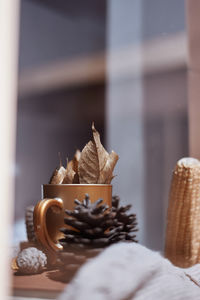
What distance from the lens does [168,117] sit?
20.2 inches

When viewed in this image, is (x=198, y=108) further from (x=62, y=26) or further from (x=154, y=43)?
(x=62, y=26)

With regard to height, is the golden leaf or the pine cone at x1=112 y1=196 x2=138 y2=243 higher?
the golden leaf

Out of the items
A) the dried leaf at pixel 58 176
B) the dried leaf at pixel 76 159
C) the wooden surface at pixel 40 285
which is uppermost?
the dried leaf at pixel 76 159

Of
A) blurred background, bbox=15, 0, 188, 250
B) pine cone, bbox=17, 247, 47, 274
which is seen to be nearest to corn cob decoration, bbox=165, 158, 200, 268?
blurred background, bbox=15, 0, 188, 250

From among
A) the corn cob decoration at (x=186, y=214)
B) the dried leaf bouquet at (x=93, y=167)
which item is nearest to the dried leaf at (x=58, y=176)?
the dried leaf bouquet at (x=93, y=167)

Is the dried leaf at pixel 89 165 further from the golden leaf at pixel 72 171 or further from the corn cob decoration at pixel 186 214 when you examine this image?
the corn cob decoration at pixel 186 214

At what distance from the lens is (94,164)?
0.92 feet

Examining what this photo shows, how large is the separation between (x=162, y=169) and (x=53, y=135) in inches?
7.9

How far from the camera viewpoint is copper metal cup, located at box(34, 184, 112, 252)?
0.25m

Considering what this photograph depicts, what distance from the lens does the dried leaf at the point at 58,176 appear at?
285mm

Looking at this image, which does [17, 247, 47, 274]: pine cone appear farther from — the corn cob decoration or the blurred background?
the corn cob decoration

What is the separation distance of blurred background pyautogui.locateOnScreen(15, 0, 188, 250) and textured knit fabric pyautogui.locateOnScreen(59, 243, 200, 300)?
8 centimetres

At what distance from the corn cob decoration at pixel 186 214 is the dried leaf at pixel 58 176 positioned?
124 millimetres

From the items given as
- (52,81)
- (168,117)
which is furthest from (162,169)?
(52,81)
